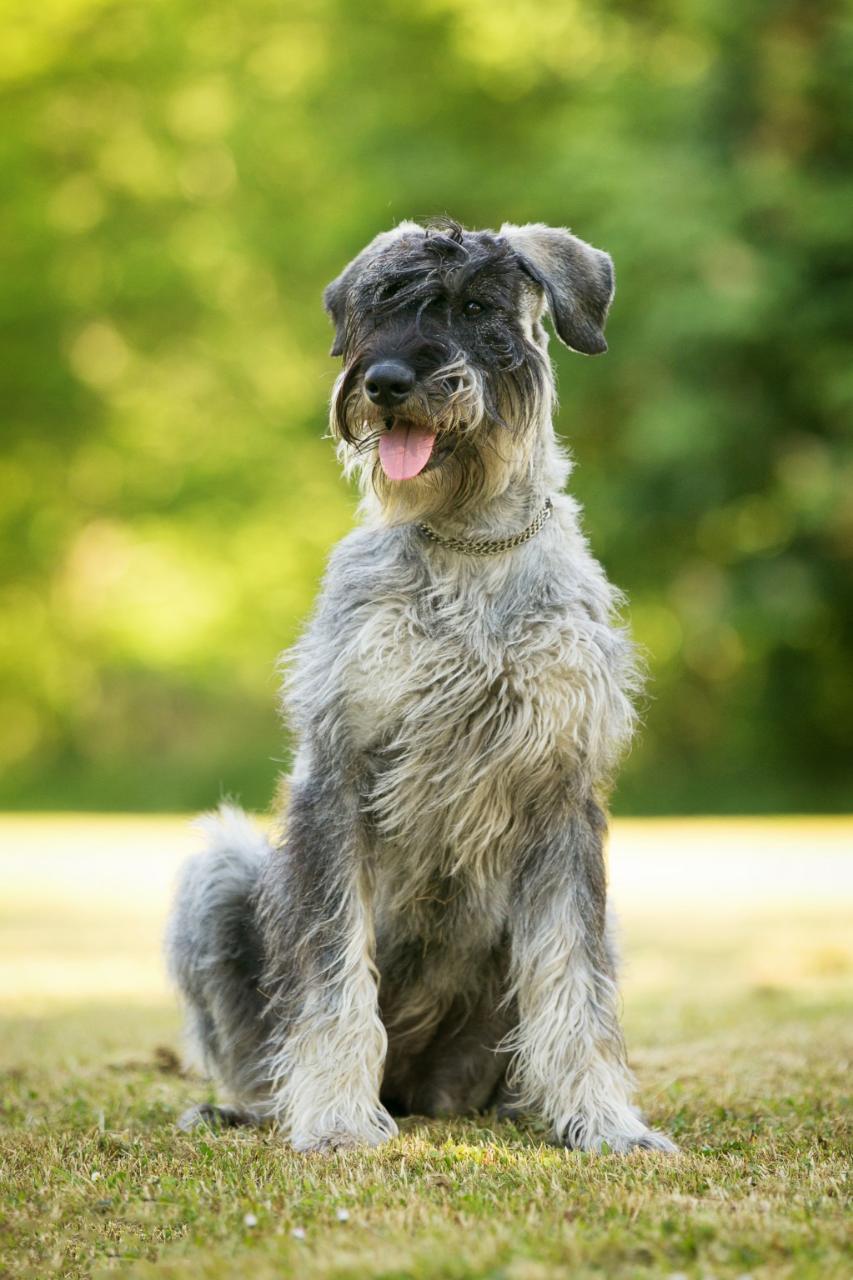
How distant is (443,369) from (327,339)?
21812mm

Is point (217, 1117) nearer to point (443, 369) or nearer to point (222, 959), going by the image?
point (222, 959)

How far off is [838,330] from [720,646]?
699 centimetres

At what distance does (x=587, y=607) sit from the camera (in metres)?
4.96

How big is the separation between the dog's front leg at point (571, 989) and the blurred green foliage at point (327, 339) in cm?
1616

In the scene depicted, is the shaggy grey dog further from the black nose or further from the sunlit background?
the sunlit background

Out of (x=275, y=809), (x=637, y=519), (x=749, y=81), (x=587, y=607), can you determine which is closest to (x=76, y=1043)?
(x=275, y=809)

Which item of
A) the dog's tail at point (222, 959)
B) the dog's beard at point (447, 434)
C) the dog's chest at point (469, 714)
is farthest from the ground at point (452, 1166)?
the dog's beard at point (447, 434)

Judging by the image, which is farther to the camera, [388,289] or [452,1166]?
[388,289]

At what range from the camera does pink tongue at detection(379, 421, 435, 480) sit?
4.80 meters

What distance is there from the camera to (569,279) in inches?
203

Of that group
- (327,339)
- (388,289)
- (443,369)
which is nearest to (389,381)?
(443,369)

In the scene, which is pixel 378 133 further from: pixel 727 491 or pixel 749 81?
pixel 727 491

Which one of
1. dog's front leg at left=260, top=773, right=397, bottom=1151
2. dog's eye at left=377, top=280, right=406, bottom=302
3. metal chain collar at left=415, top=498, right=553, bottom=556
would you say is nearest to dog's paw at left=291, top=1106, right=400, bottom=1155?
dog's front leg at left=260, top=773, right=397, bottom=1151

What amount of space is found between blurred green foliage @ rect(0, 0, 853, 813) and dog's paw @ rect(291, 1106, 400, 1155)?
1647cm
